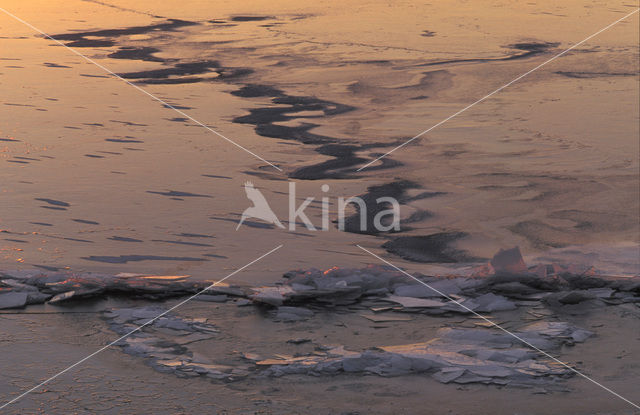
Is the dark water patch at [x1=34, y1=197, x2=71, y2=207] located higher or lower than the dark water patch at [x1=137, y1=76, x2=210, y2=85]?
lower

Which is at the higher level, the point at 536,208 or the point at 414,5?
the point at 414,5

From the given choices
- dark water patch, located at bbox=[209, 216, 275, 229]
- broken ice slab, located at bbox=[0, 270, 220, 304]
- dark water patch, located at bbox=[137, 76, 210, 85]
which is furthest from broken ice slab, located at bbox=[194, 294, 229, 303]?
dark water patch, located at bbox=[137, 76, 210, 85]

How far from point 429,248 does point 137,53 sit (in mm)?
7328

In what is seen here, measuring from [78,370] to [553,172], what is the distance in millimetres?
4474

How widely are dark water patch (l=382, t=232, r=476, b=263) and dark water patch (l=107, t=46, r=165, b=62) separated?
658cm

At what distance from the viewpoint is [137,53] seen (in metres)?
11.7

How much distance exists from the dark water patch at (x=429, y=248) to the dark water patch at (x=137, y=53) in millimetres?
6577

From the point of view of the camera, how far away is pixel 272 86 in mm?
9898

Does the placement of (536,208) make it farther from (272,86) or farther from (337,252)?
(272,86)

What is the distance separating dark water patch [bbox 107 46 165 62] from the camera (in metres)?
11.4

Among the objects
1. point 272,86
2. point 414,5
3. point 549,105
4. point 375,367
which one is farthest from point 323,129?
point 414,5

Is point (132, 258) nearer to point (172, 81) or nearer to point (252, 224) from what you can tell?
point (252, 224)

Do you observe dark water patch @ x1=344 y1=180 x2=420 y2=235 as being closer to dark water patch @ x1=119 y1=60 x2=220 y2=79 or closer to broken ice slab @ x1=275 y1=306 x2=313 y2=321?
broken ice slab @ x1=275 y1=306 x2=313 y2=321

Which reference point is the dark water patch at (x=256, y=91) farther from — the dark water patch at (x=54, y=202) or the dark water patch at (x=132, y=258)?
the dark water patch at (x=132, y=258)
